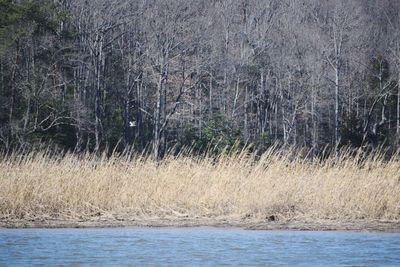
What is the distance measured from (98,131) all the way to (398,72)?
1868 cm

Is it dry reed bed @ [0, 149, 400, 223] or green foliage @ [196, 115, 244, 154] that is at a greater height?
dry reed bed @ [0, 149, 400, 223]

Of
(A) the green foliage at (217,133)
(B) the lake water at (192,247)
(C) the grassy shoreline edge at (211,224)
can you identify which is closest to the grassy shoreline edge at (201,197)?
(C) the grassy shoreline edge at (211,224)

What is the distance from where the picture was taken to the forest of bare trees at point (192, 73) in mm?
35125

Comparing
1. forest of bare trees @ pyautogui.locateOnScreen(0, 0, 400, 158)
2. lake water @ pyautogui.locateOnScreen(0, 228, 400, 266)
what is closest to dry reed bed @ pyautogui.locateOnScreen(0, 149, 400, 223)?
lake water @ pyautogui.locateOnScreen(0, 228, 400, 266)

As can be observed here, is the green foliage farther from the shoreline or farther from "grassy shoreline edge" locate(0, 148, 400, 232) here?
the shoreline

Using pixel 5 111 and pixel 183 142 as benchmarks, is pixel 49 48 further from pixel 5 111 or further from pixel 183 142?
pixel 183 142

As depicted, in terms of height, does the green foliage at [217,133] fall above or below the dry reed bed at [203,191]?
below

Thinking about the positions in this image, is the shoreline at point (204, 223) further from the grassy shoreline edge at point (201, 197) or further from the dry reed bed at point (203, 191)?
the dry reed bed at point (203, 191)

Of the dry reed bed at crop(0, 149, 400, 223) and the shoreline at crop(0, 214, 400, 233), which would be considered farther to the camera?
the dry reed bed at crop(0, 149, 400, 223)

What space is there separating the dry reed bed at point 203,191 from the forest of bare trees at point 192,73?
16416mm

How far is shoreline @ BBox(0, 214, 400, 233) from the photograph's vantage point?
1442cm

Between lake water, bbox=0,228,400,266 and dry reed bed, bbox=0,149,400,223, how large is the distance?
4.36 feet

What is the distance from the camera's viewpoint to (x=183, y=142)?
136 ft

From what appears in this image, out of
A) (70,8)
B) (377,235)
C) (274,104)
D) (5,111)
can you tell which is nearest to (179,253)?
(377,235)
